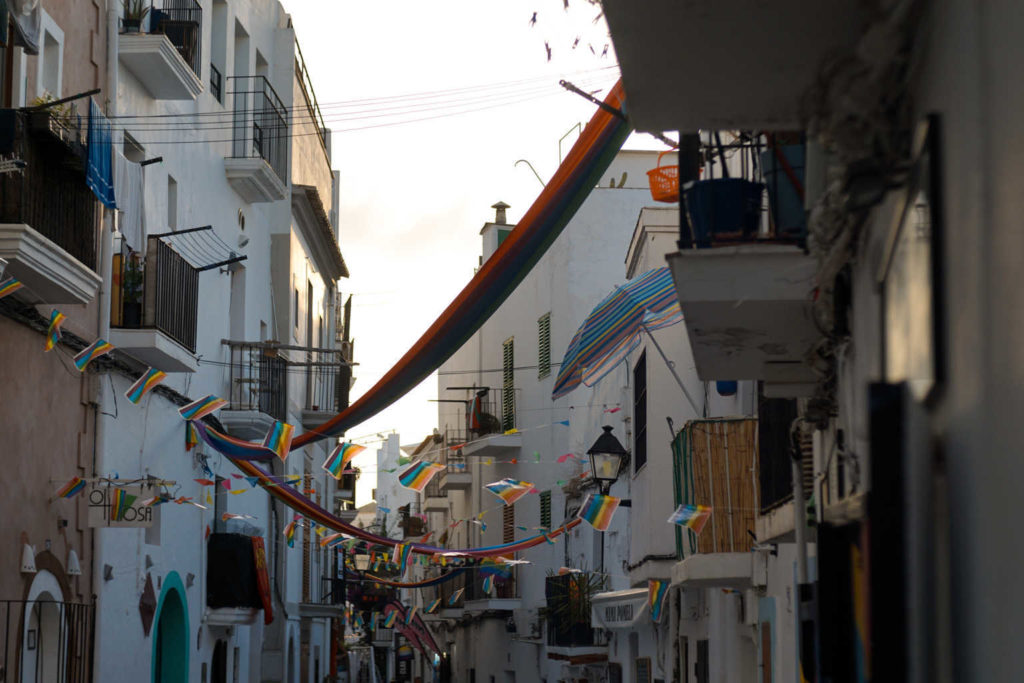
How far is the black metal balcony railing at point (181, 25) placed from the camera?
1436 cm

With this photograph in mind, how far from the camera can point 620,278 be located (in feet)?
91.4

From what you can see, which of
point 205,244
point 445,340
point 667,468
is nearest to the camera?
point 445,340

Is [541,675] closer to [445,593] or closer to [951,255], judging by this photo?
[445,593]

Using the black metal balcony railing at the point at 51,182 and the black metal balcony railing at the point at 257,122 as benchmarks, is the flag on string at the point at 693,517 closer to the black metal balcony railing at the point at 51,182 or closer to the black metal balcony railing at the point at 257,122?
the black metal balcony railing at the point at 51,182

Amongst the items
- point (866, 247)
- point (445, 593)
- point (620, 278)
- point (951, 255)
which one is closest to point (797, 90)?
point (866, 247)

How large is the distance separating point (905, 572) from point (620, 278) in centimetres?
2502

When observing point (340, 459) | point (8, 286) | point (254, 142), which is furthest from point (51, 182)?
point (254, 142)

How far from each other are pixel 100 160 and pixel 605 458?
7168mm

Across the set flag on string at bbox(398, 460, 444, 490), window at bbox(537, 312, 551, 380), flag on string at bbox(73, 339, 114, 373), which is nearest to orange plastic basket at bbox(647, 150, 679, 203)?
flag on string at bbox(398, 460, 444, 490)

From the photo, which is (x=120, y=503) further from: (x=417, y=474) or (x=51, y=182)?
(x=417, y=474)

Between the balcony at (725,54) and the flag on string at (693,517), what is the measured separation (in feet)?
19.4

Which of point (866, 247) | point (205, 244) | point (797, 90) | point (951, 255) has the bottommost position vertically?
point (951, 255)

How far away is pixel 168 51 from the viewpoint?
44.0 ft

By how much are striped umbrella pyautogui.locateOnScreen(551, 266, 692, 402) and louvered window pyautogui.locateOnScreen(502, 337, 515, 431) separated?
1838 centimetres
